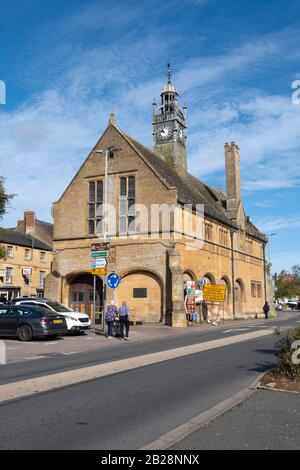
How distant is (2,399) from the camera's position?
813 centimetres

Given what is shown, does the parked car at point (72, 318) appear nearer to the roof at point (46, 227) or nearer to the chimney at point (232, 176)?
the chimney at point (232, 176)

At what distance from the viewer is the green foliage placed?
8.80m

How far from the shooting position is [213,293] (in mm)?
34500

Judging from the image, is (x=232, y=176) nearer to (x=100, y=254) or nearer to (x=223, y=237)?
(x=223, y=237)

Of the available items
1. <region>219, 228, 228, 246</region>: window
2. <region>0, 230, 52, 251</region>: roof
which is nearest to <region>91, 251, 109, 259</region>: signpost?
<region>219, 228, 228, 246</region>: window

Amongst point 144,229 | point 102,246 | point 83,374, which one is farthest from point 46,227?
point 83,374

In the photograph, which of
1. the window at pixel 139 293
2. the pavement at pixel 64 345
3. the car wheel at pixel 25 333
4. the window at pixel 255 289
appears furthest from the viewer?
the window at pixel 255 289

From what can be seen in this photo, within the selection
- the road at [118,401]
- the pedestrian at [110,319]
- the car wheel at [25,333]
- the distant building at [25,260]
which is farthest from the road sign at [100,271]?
the distant building at [25,260]

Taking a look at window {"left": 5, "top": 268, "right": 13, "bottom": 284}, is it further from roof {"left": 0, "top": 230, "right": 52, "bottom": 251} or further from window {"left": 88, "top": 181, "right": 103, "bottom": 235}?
window {"left": 88, "top": 181, "right": 103, "bottom": 235}

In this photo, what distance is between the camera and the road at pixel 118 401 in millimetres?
5910

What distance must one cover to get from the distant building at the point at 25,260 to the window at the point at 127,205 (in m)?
19.4

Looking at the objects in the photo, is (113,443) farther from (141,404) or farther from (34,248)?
(34,248)

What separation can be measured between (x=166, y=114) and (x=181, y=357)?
32.4 metres
